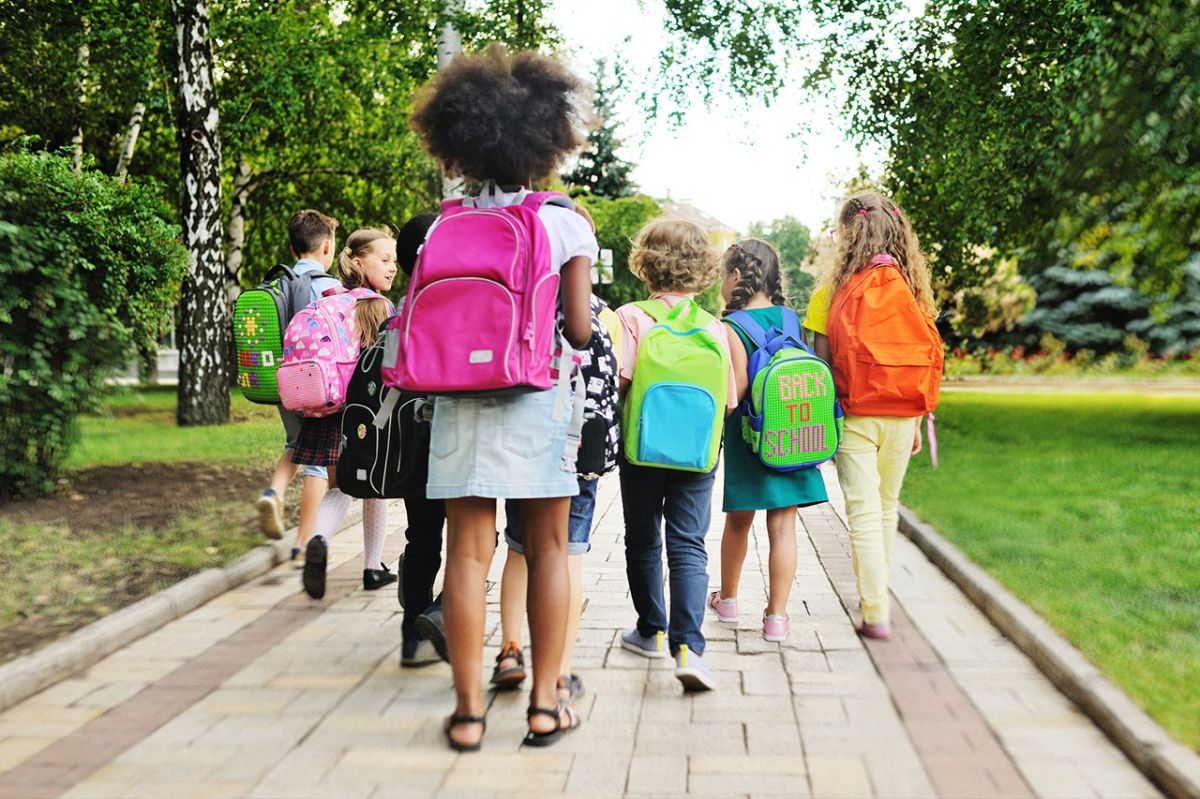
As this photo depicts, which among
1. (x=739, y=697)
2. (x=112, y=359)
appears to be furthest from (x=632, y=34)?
(x=739, y=697)

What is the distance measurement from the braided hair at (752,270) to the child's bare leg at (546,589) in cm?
156

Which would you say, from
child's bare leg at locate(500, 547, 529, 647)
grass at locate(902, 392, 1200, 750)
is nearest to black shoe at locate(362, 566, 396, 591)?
child's bare leg at locate(500, 547, 529, 647)

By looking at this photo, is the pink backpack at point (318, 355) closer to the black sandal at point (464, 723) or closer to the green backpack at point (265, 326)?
the green backpack at point (265, 326)

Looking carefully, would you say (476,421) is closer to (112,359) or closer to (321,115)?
(112,359)

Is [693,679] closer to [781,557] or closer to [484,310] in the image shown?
[781,557]

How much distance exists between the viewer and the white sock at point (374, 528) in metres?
5.83

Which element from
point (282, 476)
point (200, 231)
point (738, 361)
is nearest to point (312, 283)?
point (282, 476)

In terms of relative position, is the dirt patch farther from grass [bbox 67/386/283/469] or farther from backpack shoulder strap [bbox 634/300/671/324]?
backpack shoulder strap [bbox 634/300/671/324]

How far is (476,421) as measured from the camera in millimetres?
3557

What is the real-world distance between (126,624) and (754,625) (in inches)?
106

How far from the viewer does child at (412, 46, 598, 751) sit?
11.6 ft

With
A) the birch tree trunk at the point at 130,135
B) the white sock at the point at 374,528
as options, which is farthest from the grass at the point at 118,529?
the birch tree trunk at the point at 130,135

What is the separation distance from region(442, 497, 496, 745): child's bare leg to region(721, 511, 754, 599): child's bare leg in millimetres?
1752

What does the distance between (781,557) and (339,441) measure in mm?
2133
